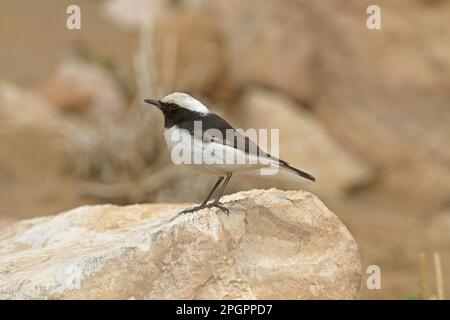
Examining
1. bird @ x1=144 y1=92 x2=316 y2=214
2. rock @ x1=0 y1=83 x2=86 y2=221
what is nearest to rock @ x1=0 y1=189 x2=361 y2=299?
bird @ x1=144 y1=92 x2=316 y2=214

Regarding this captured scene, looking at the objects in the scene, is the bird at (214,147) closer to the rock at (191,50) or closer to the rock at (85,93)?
the rock at (191,50)

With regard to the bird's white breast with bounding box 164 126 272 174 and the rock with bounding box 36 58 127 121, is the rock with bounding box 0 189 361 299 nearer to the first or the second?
the bird's white breast with bounding box 164 126 272 174

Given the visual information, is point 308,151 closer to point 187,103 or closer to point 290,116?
point 290,116

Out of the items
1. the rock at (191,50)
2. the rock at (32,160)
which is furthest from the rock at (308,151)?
the rock at (32,160)

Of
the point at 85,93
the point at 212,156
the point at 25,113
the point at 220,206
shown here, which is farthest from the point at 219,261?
the point at 85,93
